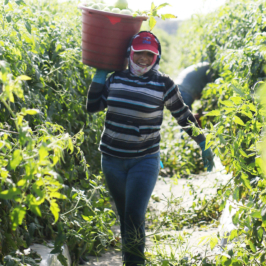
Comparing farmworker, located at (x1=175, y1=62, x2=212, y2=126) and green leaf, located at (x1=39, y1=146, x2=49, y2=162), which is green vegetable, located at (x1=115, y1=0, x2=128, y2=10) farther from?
farmworker, located at (x1=175, y1=62, x2=212, y2=126)

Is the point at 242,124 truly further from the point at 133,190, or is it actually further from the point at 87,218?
the point at 87,218

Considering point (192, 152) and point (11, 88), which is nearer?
point (11, 88)

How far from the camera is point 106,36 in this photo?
2.49m

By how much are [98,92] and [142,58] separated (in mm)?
376

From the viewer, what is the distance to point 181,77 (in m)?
6.10

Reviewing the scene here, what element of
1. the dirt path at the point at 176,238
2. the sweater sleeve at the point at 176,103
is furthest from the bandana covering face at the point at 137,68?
the dirt path at the point at 176,238

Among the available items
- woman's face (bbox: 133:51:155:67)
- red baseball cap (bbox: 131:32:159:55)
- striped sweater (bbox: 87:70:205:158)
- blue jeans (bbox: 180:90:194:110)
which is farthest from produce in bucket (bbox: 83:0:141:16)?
blue jeans (bbox: 180:90:194:110)

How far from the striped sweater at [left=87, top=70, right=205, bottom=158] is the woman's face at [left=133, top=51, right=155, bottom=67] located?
0.08 m

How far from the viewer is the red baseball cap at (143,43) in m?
2.47

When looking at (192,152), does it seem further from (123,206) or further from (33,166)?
(33,166)

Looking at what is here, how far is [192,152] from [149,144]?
2.72 m

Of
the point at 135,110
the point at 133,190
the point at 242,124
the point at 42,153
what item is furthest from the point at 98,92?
the point at 42,153

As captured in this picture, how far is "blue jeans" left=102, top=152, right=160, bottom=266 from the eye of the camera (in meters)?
2.43

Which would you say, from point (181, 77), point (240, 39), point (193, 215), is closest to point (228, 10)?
point (240, 39)
